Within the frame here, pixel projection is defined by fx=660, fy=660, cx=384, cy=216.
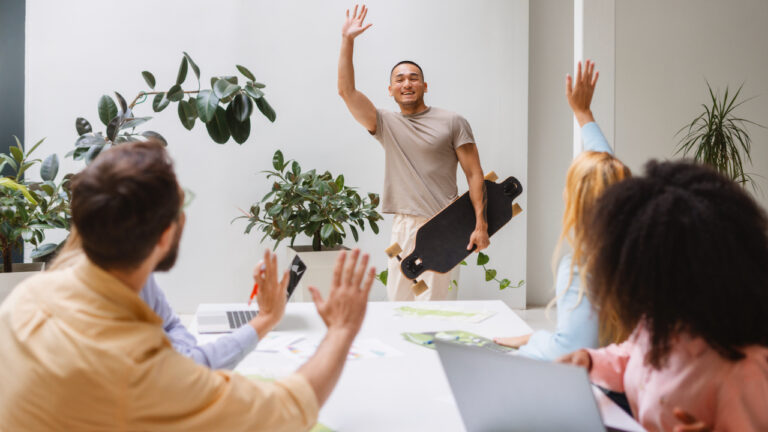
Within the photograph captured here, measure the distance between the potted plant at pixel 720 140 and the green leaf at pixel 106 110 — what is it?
11.7 ft

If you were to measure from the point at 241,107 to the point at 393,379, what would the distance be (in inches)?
105

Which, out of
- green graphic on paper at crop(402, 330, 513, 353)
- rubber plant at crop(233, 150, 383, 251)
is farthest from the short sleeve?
green graphic on paper at crop(402, 330, 513, 353)

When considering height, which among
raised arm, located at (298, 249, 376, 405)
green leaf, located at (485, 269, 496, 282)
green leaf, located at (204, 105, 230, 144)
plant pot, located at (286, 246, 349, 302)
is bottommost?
green leaf, located at (485, 269, 496, 282)

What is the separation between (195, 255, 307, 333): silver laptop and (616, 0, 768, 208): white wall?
3.86 meters

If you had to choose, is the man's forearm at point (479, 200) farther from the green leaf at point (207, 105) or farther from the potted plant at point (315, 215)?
the green leaf at point (207, 105)

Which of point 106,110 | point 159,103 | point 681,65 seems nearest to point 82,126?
point 106,110

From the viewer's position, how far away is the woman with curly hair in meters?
1.01

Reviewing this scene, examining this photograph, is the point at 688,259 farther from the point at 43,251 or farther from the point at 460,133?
the point at 43,251

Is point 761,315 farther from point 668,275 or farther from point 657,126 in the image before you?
point 657,126

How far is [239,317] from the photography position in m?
2.20

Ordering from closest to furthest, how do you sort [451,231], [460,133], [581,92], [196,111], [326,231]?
[581,92], [451,231], [460,133], [196,111], [326,231]

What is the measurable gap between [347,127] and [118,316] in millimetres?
4445

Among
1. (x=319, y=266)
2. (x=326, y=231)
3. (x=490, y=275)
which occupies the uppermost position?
(x=326, y=231)

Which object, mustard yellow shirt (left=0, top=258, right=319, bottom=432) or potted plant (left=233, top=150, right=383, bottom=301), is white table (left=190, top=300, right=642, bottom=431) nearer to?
mustard yellow shirt (left=0, top=258, right=319, bottom=432)
